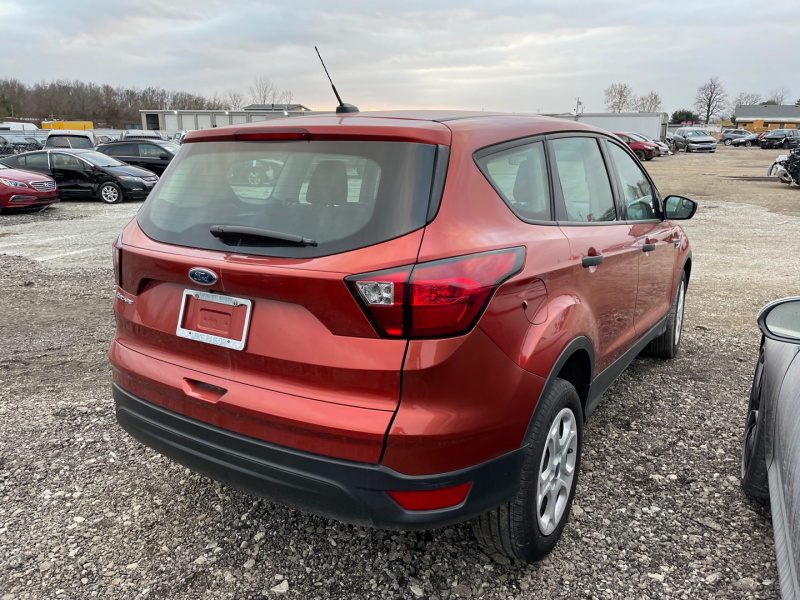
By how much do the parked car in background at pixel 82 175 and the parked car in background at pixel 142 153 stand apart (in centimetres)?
349

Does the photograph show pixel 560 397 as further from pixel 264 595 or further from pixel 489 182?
pixel 264 595

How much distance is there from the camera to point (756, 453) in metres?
2.72

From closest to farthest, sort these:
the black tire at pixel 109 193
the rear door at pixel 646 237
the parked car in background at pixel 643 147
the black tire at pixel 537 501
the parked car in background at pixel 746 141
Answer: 1. the black tire at pixel 537 501
2. the rear door at pixel 646 237
3. the black tire at pixel 109 193
4. the parked car in background at pixel 643 147
5. the parked car in background at pixel 746 141

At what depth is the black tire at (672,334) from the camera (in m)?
4.65

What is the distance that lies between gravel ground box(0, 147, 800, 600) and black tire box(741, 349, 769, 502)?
0.38 ft

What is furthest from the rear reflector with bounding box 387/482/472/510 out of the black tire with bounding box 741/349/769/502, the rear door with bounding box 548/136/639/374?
the black tire with bounding box 741/349/769/502

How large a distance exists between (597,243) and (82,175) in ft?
55.0

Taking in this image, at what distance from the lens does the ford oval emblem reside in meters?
2.14

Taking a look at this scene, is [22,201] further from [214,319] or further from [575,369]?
[575,369]

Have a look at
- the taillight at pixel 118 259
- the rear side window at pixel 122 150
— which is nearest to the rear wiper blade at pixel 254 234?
the taillight at pixel 118 259

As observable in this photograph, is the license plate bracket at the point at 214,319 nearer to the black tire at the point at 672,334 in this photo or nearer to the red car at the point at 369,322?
the red car at the point at 369,322

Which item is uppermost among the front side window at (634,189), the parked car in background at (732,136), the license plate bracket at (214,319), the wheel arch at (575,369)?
the parked car in background at (732,136)

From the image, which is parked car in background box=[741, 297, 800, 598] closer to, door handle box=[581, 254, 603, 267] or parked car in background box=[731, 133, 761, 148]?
door handle box=[581, 254, 603, 267]

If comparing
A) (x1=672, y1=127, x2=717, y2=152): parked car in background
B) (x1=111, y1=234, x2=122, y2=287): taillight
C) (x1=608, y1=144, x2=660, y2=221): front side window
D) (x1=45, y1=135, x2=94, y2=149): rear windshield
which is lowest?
(x1=111, y1=234, x2=122, y2=287): taillight
